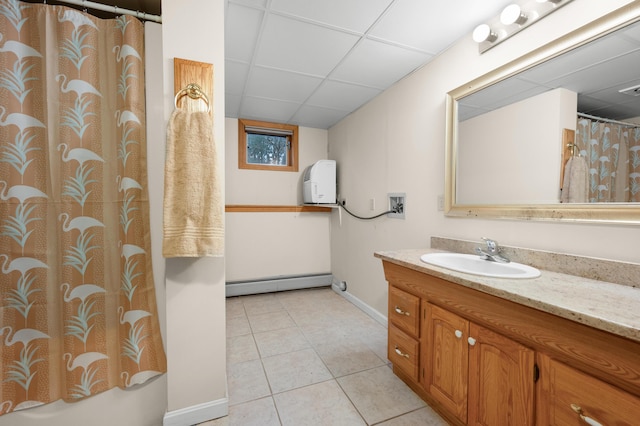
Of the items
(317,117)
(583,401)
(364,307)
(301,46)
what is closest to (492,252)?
(583,401)

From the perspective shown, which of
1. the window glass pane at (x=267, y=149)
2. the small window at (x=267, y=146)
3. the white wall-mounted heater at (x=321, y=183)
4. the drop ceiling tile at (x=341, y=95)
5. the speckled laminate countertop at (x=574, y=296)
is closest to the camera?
the speckled laminate countertop at (x=574, y=296)

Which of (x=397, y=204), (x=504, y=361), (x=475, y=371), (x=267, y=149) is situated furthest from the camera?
(x=267, y=149)

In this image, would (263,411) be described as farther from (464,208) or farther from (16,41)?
(16,41)

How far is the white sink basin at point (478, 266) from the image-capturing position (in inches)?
46.9

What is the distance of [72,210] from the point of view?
1210 mm

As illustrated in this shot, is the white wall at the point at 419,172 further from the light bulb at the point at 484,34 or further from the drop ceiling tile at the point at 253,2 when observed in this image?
the drop ceiling tile at the point at 253,2

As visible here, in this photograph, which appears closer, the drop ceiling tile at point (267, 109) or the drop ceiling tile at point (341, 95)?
the drop ceiling tile at point (341, 95)

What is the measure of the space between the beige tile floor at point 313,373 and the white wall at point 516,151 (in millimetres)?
1319

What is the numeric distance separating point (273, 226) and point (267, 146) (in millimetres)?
1113

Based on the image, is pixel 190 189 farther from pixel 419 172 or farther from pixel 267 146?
pixel 267 146

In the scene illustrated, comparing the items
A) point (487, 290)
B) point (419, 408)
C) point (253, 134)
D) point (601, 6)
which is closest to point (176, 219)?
point (487, 290)

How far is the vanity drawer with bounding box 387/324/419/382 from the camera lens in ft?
4.91

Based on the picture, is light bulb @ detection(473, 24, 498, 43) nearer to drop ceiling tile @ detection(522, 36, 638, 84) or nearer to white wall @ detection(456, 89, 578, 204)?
drop ceiling tile @ detection(522, 36, 638, 84)

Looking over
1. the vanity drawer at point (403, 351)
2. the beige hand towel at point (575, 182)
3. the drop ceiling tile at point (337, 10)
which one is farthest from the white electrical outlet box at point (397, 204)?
the drop ceiling tile at point (337, 10)
